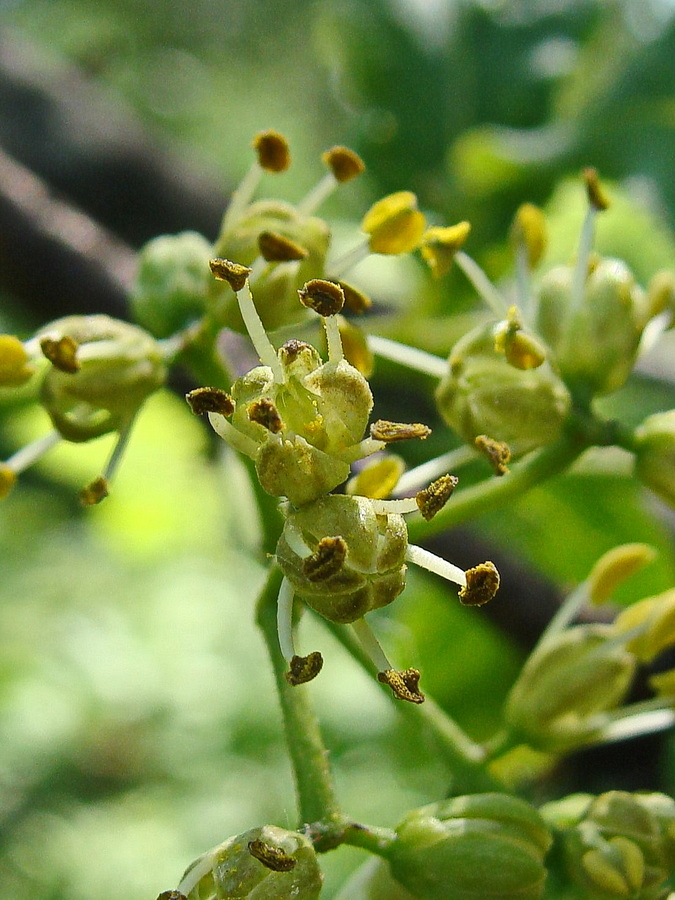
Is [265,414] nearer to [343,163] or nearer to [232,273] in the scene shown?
[232,273]

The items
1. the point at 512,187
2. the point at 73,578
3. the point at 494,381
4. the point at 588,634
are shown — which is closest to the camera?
the point at 494,381

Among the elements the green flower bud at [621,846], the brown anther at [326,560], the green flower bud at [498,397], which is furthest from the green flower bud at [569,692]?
the brown anther at [326,560]

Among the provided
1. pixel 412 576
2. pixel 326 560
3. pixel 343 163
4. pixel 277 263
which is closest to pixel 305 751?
pixel 326 560

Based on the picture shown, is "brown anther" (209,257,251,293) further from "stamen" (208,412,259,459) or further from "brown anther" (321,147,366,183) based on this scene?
"brown anther" (321,147,366,183)

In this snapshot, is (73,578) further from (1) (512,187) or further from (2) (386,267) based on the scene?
(1) (512,187)

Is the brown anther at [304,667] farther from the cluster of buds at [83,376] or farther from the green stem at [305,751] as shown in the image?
the cluster of buds at [83,376]

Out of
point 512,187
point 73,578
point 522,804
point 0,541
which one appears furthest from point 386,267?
point 522,804
